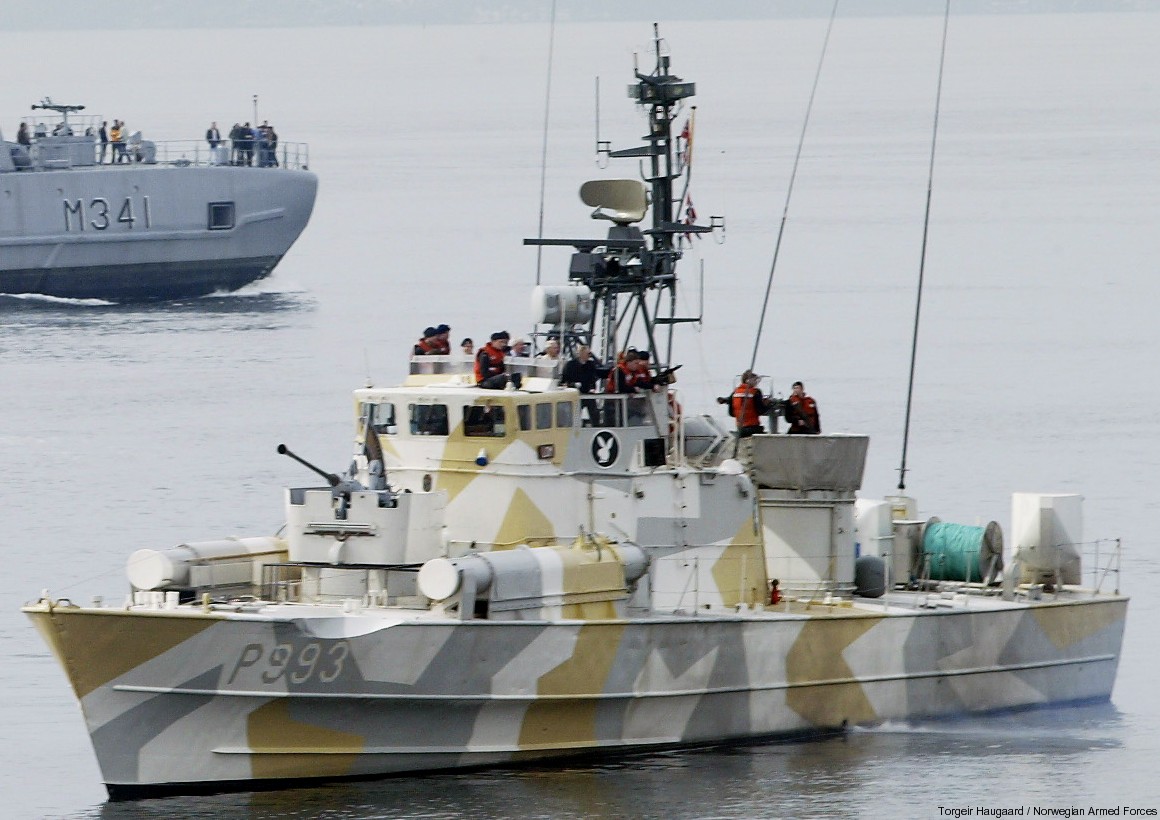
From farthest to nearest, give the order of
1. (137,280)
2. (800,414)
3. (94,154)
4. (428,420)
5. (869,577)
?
(94,154)
(137,280)
(869,577)
(800,414)
(428,420)

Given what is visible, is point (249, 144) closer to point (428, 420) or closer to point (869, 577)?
point (869, 577)

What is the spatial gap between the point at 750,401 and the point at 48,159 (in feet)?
163

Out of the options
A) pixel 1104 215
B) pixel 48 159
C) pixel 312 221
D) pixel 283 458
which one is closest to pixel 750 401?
pixel 283 458

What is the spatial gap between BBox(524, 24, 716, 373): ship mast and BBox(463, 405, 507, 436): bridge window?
1932mm

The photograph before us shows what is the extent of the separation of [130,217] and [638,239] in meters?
48.9

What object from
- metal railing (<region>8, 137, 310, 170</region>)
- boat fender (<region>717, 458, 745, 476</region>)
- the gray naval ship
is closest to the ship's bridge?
boat fender (<region>717, 458, 745, 476</region>)

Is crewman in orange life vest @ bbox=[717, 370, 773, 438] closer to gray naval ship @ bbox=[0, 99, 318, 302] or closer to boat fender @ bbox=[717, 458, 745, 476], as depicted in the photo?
boat fender @ bbox=[717, 458, 745, 476]

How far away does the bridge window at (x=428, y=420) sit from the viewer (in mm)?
24469

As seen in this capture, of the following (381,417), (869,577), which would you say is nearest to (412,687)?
(381,417)

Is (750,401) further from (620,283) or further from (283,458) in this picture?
(283,458)

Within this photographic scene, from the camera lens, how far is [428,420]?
24.5 m

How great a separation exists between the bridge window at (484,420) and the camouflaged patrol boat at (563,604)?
23mm

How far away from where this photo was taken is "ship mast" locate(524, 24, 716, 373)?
25.8 meters

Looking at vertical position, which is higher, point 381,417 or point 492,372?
point 492,372
